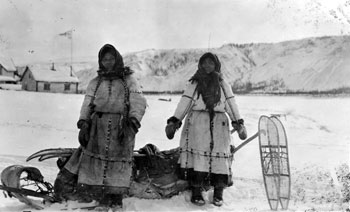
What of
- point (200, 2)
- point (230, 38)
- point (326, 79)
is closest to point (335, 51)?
point (326, 79)

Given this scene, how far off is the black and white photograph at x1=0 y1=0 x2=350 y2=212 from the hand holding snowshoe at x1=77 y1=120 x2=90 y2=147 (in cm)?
1

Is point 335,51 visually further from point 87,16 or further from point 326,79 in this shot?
point 87,16

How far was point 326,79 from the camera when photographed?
5516mm

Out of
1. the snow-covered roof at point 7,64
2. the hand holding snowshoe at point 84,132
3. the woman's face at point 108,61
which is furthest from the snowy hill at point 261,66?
the hand holding snowshoe at point 84,132

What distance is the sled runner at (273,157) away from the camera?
365 centimetres

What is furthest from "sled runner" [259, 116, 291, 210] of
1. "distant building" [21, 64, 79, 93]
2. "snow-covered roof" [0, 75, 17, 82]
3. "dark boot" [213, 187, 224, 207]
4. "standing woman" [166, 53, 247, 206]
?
"snow-covered roof" [0, 75, 17, 82]

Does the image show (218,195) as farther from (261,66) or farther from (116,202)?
(261,66)

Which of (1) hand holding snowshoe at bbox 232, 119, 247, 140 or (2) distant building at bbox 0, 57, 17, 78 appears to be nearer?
(1) hand holding snowshoe at bbox 232, 119, 247, 140

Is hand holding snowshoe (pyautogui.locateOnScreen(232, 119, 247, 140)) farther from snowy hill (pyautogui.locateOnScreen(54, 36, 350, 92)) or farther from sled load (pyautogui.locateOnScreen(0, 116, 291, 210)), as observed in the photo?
snowy hill (pyautogui.locateOnScreen(54, 36, 350, 92))

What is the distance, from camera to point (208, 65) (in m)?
3.60

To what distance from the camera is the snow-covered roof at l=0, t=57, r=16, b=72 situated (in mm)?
4478

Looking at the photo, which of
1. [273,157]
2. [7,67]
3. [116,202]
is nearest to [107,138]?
[116,202]

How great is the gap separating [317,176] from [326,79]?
1.61 m

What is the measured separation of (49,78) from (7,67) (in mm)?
1024
